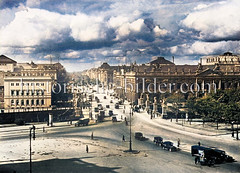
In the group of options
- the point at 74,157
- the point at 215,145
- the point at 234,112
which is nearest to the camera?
the point at 74,157

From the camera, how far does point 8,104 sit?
74.2 ft

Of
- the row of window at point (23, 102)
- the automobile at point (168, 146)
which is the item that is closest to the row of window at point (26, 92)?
the row of window at point (23, 102)

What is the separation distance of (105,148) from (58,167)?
330cm

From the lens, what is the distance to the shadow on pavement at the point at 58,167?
15354mm

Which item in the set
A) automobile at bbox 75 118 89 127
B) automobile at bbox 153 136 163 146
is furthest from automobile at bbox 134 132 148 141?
automobile at bbox 75 118 89 127

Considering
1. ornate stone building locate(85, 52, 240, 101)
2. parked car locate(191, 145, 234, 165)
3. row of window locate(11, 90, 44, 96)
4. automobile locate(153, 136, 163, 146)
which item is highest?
ornate stone building locate(85, 52, 240, 101)

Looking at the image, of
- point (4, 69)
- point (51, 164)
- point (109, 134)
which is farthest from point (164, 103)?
point (4, 69)

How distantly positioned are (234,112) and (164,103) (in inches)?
207

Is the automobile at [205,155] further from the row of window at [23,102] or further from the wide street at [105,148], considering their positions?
the row of window at [23,102]

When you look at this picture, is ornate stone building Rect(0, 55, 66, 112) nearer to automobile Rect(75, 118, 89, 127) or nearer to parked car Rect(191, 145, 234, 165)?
automobile Rect(75, 118, 89, 127)

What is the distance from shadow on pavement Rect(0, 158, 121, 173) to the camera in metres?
15.4

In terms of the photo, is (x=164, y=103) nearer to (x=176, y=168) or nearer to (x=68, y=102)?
(x=68, y=102)

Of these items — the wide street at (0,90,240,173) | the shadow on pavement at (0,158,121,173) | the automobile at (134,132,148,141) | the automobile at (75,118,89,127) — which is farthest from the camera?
the automobile at (75,118,89,127)

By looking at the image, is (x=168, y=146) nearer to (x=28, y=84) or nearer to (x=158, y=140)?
(x=158, y=140)
